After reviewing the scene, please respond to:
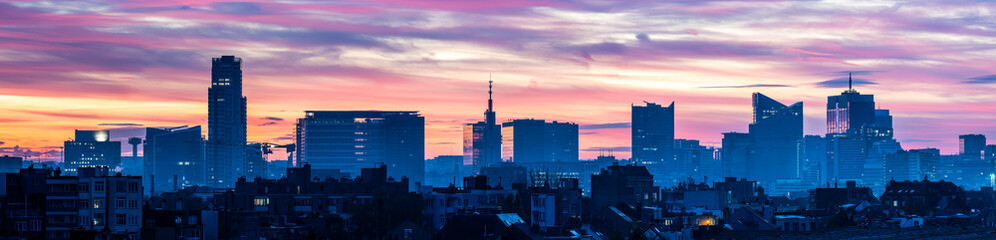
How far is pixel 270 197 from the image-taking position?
549 ft

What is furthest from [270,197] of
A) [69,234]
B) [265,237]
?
[69,234]

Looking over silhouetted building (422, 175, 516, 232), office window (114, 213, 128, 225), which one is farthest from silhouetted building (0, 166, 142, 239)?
silhouetted building (422, 175, 516, 232)

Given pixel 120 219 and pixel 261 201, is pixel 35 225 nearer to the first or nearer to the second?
pixel 120 219

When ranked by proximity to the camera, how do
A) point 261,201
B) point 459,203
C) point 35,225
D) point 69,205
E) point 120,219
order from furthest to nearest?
point 261,201 → point 459,203 → point 120,219 → point 69,205 → point 35,225

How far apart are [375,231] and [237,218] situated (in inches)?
497

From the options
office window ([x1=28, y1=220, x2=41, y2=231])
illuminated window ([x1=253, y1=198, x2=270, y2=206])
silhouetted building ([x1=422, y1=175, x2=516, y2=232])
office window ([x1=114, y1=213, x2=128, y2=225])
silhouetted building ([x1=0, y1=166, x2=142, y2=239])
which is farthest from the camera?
illuminated window ([x1=253, y1=198, x2=270, y2=206])

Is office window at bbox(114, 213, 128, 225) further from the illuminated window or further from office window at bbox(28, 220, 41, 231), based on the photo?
the illuminated window

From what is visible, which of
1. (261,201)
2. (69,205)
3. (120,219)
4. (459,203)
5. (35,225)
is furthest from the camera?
(261,201)

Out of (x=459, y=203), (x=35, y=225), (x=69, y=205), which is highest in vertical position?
(x=69, y=205)

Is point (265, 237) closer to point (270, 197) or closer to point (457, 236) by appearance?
point (457, 236)

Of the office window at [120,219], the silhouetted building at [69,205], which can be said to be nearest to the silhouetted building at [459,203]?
the silhouetted building at [69,205]

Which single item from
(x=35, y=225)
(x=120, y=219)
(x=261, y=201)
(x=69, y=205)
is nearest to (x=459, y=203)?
(x=261, y=201)

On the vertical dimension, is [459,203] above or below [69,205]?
below

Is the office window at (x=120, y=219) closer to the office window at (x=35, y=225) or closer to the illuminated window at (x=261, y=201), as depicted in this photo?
the office window at (x=35, y=225)
